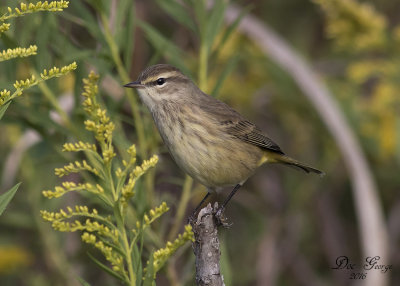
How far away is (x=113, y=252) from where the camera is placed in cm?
229

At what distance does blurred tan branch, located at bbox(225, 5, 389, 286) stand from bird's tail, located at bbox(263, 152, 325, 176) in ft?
1.25

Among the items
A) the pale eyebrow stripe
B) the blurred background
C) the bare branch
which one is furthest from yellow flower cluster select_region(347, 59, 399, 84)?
the bare branch

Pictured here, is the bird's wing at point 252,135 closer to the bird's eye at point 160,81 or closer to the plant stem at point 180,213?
the bird's eye at point 160,81

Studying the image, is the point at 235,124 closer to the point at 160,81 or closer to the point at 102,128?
the point at 160,81

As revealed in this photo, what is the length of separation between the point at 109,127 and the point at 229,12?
3.64m

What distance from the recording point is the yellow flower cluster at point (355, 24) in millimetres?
4906

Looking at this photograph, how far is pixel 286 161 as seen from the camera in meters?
4.80

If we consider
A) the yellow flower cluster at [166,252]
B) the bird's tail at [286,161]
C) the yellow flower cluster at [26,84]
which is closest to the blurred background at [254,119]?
the bird's tail at [286,161]

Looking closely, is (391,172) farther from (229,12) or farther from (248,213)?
(229,12)

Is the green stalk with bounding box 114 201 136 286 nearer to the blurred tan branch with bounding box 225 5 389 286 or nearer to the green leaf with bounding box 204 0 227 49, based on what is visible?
the green leaf with bounding box 204 0 227 49

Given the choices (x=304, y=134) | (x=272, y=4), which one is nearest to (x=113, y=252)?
(x=304, y=134)

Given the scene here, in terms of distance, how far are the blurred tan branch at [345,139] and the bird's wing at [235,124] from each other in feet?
2.17

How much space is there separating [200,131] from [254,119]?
2732mm

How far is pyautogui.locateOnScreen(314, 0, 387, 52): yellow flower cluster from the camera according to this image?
16.1 ft
